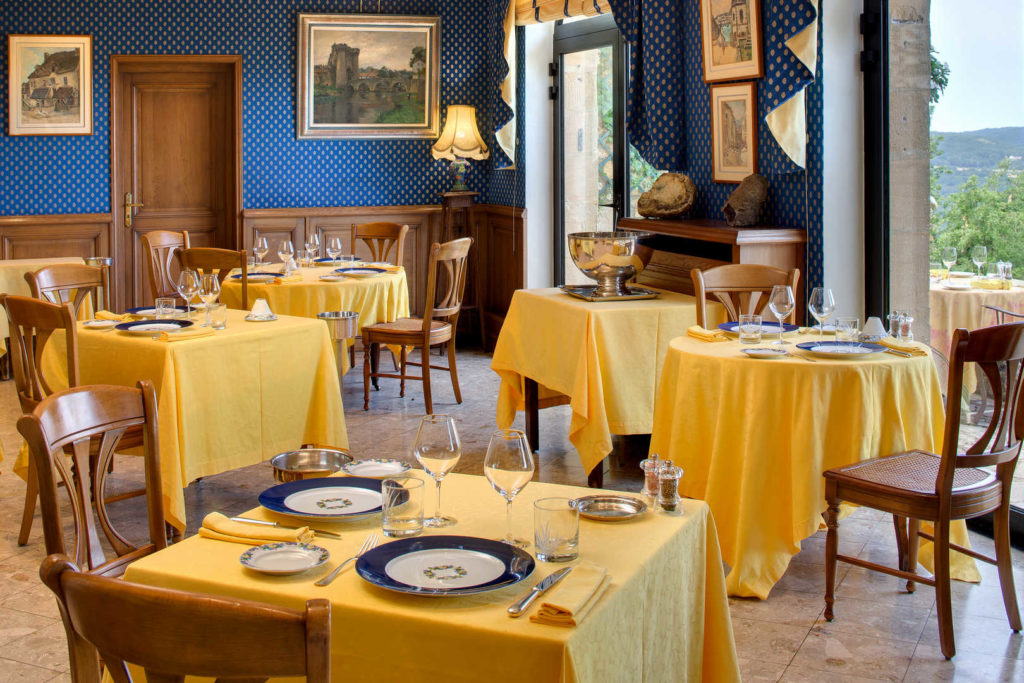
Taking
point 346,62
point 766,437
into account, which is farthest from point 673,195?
point 346,62

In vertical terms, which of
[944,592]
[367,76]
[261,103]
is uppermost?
[367,76]

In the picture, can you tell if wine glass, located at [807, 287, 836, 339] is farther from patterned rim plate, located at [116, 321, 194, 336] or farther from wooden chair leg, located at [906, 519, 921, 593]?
patterned rim plate, located at [116, 321, 194, 336]

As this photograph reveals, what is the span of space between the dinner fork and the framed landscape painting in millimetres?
6917

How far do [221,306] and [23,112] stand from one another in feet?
14.1

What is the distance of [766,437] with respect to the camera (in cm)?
355

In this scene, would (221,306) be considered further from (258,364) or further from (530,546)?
(530,546)

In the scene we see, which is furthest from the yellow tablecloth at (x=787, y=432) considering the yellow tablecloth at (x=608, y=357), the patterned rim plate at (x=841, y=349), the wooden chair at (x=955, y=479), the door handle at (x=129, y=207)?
the door handle at (x=129, y=207)

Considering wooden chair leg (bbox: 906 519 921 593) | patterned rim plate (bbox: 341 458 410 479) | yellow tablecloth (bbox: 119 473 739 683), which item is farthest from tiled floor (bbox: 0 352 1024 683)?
patterned rim plate (bbox: 341 458 410 479)

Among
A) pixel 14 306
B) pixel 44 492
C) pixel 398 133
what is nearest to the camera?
pixel 44 492

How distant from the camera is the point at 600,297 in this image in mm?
4863

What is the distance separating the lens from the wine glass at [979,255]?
14.0 feet

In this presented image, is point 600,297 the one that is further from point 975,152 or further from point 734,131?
point 975,152

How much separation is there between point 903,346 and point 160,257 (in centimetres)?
472

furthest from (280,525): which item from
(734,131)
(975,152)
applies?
(734,131)
